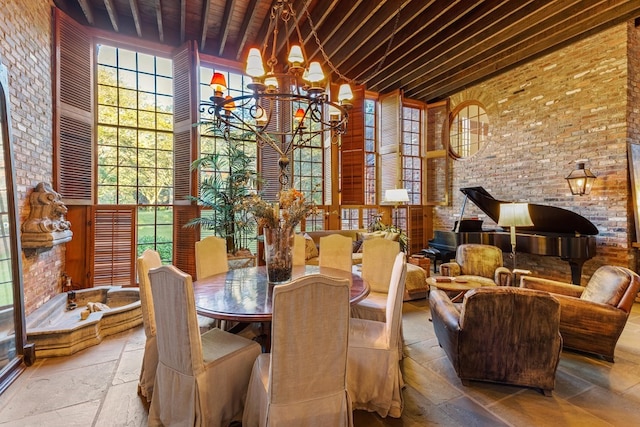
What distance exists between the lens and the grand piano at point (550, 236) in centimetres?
409

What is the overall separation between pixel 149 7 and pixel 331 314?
4.98 meters

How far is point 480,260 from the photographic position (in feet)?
13.0

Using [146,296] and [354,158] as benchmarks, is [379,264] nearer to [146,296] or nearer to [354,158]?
[146,296]

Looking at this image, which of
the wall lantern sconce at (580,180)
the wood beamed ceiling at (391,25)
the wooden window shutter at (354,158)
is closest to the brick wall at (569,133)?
the wall lantern sconce at (580,180)

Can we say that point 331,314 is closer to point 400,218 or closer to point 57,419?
point 57,419

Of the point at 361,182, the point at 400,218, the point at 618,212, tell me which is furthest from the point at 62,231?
the point at 618,212

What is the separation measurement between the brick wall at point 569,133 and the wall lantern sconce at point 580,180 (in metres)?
0.10

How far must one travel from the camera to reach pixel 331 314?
148cm

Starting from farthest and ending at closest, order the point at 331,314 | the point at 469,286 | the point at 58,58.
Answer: the point at 58,58 → the point at 469,286 → the point at 331,314

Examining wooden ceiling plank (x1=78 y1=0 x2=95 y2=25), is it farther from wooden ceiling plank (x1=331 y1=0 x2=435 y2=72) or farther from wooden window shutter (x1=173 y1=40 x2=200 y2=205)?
wooden ceiling plank (x1=331 y1=0 x2=435 y2=72)

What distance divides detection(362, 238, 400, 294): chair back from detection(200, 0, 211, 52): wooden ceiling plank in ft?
12.2

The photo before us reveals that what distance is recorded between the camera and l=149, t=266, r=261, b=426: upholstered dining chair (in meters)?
1.61

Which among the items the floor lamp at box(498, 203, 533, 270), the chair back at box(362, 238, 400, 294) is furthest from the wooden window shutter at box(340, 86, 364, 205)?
the chair back at box(362, 238, 400, 294)

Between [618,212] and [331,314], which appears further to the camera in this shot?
[618,212]
